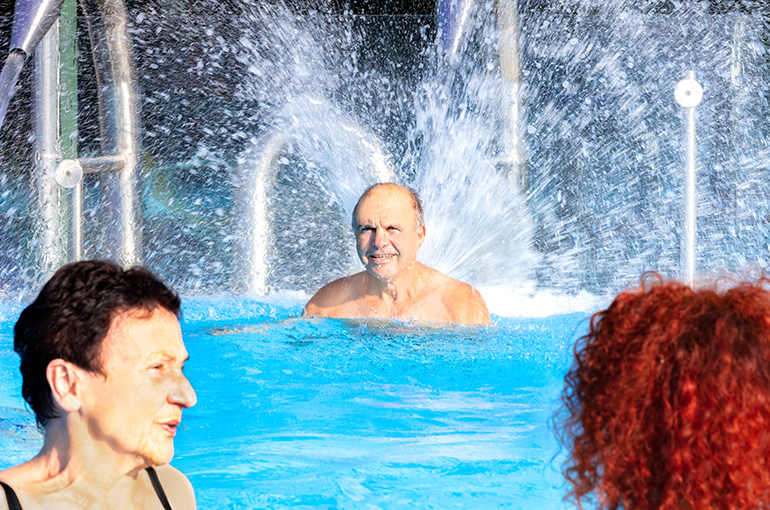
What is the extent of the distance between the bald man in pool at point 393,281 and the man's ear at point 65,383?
2858mm

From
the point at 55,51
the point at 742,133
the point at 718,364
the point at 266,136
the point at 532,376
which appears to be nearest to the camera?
the point at 718,364

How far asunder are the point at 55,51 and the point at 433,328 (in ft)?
10.3

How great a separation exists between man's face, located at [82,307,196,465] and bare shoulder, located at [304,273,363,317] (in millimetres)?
3085

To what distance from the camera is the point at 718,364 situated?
0.98 m

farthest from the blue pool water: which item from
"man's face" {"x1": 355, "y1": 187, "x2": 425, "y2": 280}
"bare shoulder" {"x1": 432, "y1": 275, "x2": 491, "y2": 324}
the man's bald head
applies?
the man's bald head

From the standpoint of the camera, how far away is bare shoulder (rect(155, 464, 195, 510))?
1.64 metres

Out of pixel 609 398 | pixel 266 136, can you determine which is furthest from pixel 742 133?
pixel 609 398

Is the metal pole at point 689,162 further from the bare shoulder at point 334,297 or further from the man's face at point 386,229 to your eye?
the bare shoulder at point 334,297

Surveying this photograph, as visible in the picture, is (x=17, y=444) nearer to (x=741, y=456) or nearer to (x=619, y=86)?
(x=741, y=456)

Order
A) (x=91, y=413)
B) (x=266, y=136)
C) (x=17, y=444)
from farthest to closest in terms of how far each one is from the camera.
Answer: (x=266, y=136) < (x=17, y=444) < (x=91, y=413)

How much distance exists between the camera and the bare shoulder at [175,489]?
164 cm

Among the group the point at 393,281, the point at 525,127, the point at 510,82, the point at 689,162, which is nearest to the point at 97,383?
the point at 393,281

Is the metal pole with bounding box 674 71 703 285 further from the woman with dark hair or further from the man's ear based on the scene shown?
the man's ear

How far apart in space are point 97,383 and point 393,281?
3055 millimetres
